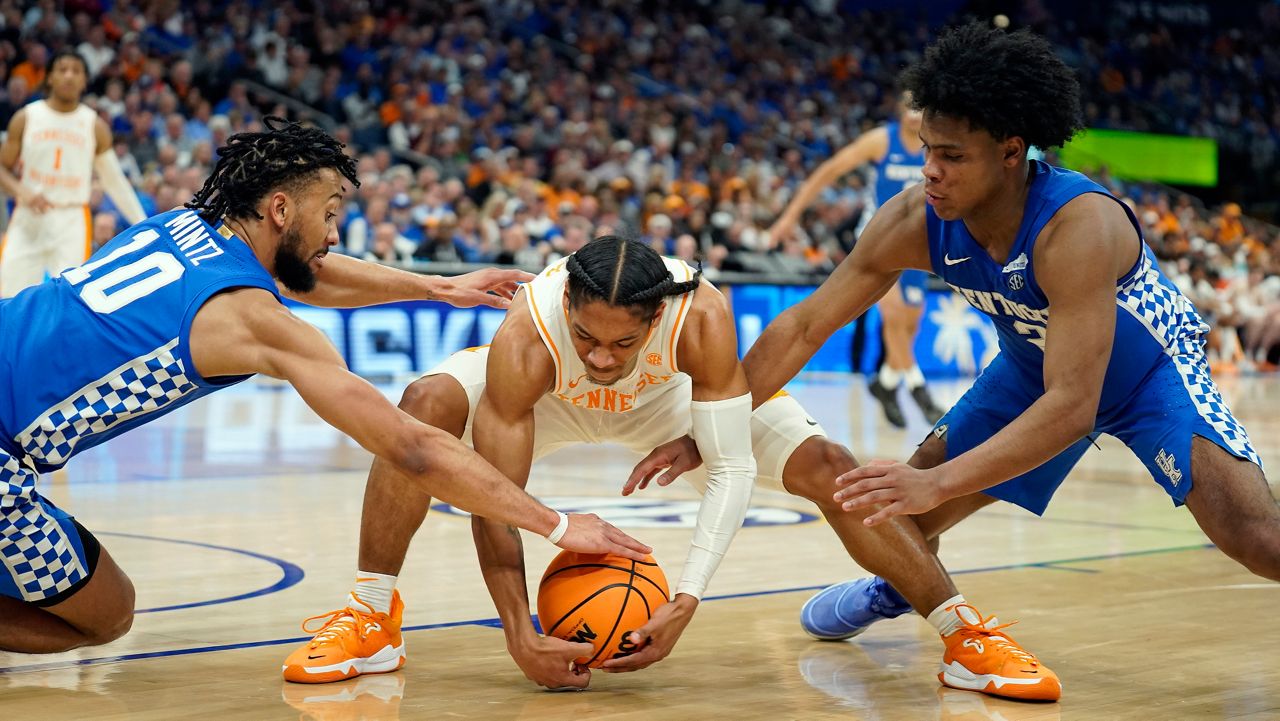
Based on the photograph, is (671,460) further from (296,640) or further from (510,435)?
(296,640)

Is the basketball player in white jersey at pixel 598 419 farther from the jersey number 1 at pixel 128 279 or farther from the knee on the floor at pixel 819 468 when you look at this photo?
the jersey number 1 at pixel 128 279

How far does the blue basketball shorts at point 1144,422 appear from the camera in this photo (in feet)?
12.4

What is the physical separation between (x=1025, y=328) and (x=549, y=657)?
1518mm

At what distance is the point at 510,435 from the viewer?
12.1 ft

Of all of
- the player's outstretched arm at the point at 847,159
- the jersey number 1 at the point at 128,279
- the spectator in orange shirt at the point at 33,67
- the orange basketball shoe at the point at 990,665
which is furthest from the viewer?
the spectator in orange shirt at the point at 33,67

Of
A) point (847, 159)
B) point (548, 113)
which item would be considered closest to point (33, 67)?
point (548, 113)

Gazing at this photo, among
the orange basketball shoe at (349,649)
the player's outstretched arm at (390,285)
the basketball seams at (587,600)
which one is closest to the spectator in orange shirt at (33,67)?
the player's outstretched arm at (390,285)

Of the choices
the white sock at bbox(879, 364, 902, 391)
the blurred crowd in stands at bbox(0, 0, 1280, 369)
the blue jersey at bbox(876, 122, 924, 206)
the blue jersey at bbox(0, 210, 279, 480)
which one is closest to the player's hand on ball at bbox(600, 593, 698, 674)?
the blue jersey at bbox(0, 210, 279, 480)

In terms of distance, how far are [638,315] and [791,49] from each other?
84.1ft

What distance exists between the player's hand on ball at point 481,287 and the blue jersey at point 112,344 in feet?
3.02

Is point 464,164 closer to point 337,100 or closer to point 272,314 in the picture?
point 337,100

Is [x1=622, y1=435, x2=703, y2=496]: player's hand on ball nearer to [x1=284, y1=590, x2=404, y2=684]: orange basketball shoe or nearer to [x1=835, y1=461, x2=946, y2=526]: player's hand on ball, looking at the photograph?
[x1=835, y1=461, x2=946, y2=526]: player's hand on ball

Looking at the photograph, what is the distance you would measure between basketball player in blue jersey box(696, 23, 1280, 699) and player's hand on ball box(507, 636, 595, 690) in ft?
2.38

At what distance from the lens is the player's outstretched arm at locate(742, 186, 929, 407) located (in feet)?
13.5
